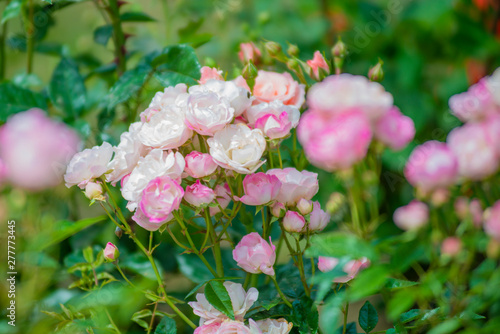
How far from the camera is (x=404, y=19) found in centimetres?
124

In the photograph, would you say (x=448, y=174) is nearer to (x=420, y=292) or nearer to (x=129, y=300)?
(x=420, y=292)

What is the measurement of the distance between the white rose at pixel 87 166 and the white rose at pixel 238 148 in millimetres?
112

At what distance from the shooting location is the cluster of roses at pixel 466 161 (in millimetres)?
289

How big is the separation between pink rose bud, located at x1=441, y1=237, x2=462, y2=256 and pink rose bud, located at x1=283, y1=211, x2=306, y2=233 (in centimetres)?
17

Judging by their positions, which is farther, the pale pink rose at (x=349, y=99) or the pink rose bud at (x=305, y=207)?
the pink rose bud at (x=305, y=207)

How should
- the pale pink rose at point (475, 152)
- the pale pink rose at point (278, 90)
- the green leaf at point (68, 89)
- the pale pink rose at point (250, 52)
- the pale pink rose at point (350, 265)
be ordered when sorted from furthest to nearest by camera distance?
1. the green leaf at point (68, 89)
2. the pale pink rose at point (250, 52)
3. the pale pink rose at point (278, 90)
4. the pale pink rose at point (350, 265)
5. the pale pink rose at point (475, 152)

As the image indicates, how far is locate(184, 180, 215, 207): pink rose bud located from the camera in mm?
465

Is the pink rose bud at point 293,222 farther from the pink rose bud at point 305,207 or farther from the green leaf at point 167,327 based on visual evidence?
the green leaf at point 167,327

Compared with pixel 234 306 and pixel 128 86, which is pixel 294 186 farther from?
pixel 128 86

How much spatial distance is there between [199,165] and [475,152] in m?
0.26

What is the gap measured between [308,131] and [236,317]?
262mm

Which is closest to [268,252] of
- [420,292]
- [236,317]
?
[236,317]

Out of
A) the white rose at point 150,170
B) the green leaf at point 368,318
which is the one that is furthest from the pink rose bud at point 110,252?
the green leaf at point 368,318

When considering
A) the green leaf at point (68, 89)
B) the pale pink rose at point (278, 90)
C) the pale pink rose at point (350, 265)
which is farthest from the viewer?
the green leaf at point (68, 89)
